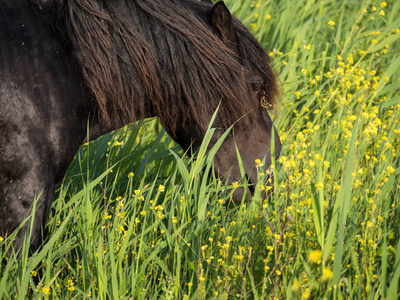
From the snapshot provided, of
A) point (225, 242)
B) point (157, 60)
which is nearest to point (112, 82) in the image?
point (157, 60)

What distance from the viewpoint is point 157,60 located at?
2551 millimetres

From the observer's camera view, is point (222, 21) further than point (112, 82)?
Yes

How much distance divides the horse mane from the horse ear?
5 centimetres

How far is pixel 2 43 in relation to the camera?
2.28 metres

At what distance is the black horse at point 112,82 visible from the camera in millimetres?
2279

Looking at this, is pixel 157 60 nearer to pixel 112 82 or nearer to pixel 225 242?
pixel 112 82

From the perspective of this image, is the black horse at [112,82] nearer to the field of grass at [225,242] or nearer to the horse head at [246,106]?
the horse head at [246,106]

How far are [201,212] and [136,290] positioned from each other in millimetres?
478

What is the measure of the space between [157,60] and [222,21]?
0.37 meters

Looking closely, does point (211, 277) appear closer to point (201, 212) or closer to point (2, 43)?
point (201, 212)

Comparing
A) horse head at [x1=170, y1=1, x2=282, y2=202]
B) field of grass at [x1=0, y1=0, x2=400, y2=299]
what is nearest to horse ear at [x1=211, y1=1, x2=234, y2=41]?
horse head at [x1=170, y1=1, x2=282, y2=202]

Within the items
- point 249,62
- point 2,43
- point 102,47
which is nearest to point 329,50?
point 249,62

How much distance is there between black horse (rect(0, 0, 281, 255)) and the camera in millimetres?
2279

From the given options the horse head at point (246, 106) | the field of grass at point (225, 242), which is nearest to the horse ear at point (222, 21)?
the horse head at point (246, 106)
